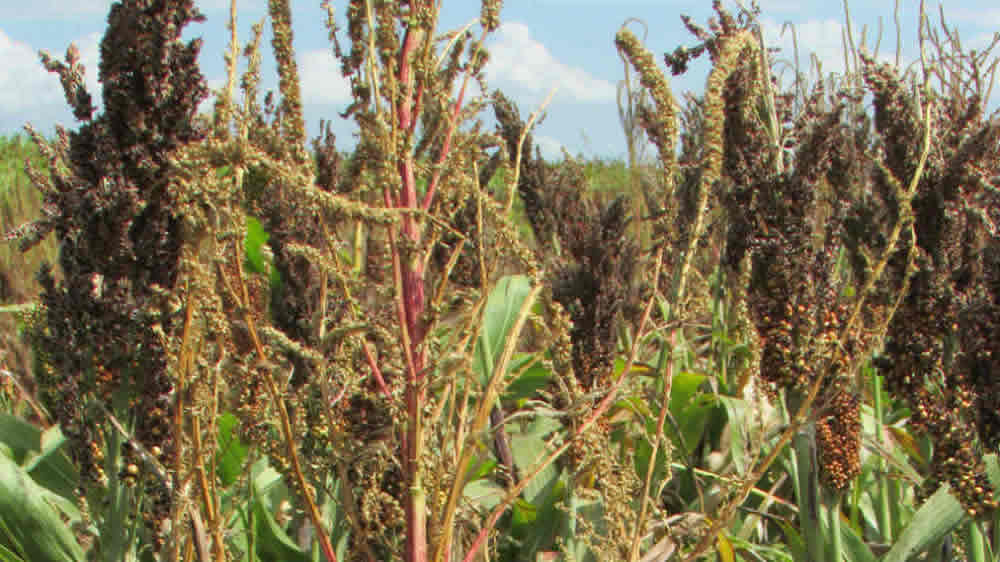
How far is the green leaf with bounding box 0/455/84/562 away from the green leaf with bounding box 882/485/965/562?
179 cm

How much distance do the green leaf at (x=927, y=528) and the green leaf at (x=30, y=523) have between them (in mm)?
1785

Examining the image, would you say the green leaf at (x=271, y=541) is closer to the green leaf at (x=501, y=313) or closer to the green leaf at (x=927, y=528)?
the green leaf at (x=501, y=313)

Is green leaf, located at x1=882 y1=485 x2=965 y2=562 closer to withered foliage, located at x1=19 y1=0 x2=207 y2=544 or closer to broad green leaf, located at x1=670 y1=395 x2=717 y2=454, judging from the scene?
broad green leaf, located at x1=670 y1=395 x2=717 y2=454

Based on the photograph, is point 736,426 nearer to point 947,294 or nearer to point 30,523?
point 947,294

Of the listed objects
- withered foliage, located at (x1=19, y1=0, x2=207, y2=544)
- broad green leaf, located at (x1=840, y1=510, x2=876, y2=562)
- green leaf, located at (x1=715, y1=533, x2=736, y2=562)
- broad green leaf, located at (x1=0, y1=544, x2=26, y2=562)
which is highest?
withered foliage, located at (x1=19, y1=0, x2=207, y2=544)

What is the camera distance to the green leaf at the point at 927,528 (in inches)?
77.9

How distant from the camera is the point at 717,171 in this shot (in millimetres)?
1283

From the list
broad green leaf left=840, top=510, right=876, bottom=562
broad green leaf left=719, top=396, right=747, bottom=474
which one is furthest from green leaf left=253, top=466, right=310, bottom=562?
broad green leaf left=840, top=510, right=876, bottom=562

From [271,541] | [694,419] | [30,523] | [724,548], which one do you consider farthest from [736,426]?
[30,523]

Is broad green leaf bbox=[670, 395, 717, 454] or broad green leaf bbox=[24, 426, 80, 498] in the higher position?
broad green leaf bbox=[24, 426, 80, 498]

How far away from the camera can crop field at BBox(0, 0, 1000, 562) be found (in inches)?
42.9

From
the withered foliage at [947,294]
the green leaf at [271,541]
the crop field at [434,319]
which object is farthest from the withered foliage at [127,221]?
the withered foliage at [947,294]

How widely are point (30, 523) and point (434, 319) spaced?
3.93 ft

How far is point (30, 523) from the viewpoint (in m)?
1.76
